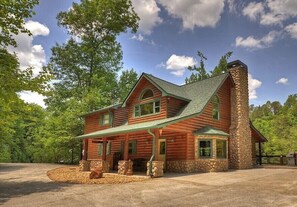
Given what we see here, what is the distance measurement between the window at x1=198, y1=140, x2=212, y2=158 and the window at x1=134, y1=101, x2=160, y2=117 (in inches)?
161

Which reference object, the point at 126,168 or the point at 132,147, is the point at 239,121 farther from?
the point at 126,168

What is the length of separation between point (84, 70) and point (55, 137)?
41.3 feet

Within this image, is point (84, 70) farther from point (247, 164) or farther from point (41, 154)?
point (247, 164)

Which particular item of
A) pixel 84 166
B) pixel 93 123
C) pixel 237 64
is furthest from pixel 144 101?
pixel 93 123

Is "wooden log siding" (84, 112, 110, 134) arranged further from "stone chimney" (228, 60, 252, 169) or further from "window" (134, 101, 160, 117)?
"stone chimney" (228, 60, 252, 169)

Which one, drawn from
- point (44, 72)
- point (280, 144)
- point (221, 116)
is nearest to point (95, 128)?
point (221, 116)

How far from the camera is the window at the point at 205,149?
18016mm

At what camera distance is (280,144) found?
3597 cm

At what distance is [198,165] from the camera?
17.5 meters

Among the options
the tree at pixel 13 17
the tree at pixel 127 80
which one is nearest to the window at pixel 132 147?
the tree at pixel 13 17

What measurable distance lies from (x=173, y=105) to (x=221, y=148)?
15.6ft

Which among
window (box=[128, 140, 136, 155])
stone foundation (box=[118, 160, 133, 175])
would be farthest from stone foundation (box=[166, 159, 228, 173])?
window (box=[128, 140, 136, 155])

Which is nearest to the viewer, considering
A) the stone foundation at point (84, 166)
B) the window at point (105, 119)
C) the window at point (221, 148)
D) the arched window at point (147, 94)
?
the window at point (221, 148)

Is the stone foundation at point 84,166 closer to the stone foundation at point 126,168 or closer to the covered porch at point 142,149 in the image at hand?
the covered porch at point 142,149
